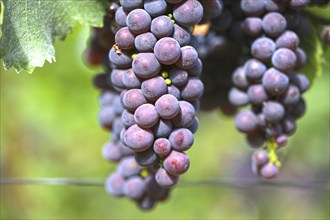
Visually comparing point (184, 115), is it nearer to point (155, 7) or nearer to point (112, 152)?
point (155, 7)

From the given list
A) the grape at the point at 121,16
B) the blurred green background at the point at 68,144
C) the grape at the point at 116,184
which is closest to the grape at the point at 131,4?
the grape at the point at 121,16

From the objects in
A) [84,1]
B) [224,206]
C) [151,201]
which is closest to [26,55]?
[84,1]

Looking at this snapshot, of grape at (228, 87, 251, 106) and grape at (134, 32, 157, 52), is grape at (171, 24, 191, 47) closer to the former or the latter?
grape at (134, 32, 157, 52)

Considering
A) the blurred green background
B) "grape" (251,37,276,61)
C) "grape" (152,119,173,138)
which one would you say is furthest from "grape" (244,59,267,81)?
the blurred green background

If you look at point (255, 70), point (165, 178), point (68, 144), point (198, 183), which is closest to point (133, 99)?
point (165, 178)

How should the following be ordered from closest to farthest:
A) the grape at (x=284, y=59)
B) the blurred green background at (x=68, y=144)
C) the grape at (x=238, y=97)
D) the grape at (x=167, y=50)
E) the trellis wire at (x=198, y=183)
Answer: the grape at (x=167, y=50) < the grape at (x=284, y=59) < the grape at (x=238, y=97) < the trellis wire at (x=198, y=183) < the blurred green background at (x=68, y=144)

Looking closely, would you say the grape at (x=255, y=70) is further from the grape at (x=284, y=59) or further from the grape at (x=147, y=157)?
the grape at (x=147, y=157)
